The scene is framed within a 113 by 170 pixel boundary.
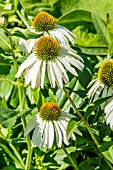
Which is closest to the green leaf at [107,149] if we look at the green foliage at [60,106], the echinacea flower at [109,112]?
the green foliage at [60,106]

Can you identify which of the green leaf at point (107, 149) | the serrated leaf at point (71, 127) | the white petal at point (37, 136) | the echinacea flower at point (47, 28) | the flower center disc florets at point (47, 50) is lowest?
the green leaf at point (107, 149)

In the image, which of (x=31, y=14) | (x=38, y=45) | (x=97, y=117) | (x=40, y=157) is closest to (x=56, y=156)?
(x=40, y=157)

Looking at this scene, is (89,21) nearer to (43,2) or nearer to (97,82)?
(43,2)

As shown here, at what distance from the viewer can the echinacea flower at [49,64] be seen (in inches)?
38.8

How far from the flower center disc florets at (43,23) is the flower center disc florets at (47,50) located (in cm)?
21

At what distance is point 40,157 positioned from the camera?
4.28 feet

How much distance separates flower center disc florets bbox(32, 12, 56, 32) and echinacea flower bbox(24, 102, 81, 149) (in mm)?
244

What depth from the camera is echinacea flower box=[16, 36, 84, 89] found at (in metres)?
0.98

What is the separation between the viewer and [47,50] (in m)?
1.04

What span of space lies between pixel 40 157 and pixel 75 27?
905 millimetres

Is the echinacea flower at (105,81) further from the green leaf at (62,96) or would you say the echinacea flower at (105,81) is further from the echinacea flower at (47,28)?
the green leaf at (62,96)

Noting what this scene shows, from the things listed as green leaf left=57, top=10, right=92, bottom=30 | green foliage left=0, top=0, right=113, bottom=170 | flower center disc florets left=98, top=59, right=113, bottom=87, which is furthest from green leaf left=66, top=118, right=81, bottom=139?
green leaf left=57, top=10, right=92, bottom=30

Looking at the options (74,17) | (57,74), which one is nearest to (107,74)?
(57,74)

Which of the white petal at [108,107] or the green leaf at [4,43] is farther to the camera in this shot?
the green leaf at [4,43]
